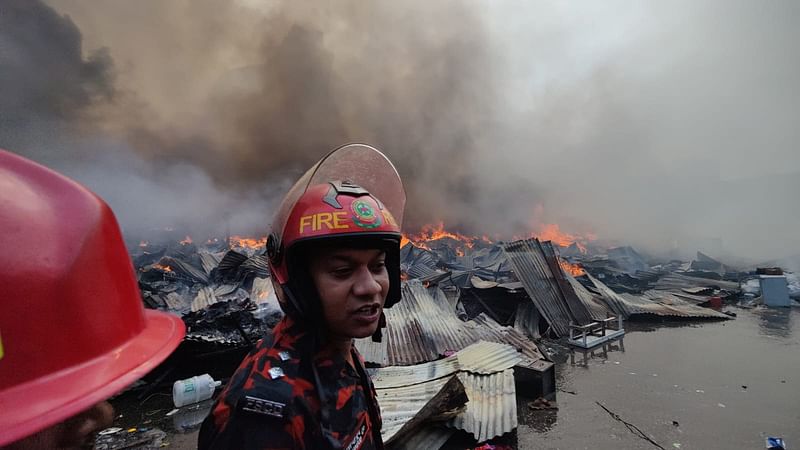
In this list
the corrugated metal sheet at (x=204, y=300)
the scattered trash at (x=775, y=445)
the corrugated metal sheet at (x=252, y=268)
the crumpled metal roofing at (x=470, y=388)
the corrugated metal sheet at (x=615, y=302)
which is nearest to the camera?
the scattered trash at (x=775, y=445)

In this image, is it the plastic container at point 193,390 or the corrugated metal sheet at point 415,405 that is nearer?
the corrugated metal sheet at point 415,405

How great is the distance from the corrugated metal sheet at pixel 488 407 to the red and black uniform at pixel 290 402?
333 cm

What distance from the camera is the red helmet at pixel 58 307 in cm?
73

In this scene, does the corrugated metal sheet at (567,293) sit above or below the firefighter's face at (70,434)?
below

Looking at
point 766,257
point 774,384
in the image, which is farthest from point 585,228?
point 774,384

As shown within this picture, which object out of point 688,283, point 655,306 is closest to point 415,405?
point 655,306

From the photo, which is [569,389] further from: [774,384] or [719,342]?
[719,342]

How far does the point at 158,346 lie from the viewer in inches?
40.8

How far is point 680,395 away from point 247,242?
30264 mm

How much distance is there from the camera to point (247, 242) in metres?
30.2

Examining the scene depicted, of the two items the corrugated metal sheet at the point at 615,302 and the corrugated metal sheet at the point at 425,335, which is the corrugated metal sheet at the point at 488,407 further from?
the corrugated metal sheet at the point at 615,302

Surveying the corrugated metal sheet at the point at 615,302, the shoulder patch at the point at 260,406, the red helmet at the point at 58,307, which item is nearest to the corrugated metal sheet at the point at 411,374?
the shoulder patch at the point at 260,406

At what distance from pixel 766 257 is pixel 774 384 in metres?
32.7

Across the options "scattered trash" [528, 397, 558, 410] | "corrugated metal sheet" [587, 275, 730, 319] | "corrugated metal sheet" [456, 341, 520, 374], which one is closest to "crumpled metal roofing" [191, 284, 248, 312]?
"corrugated metal sheet" [456, 341, 520, 374]
